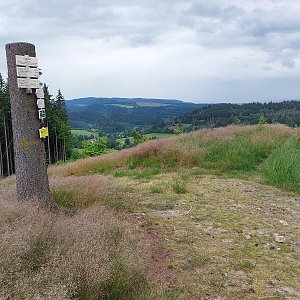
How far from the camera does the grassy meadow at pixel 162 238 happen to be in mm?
2795

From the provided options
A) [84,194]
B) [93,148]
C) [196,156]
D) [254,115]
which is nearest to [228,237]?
[84,194]

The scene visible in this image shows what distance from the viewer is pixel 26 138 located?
16.2 feet

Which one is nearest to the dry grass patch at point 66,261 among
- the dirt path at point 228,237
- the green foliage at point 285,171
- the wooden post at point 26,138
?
the dirt path at point 228,237

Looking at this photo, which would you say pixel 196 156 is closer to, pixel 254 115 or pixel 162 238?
pixel 162 238

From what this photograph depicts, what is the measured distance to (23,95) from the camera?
487 centimetres

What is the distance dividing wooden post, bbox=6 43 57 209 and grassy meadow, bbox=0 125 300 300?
0.41 metres

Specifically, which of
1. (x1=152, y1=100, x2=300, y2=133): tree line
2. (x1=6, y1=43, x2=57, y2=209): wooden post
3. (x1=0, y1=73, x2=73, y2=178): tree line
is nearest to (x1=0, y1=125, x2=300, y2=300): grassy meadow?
(x1=6, y1=43, x2=57, y2=209): wooden post

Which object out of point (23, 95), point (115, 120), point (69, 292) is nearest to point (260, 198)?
point (23, 95)

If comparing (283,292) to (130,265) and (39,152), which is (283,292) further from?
(39,152)

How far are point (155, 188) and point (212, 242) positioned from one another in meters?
3.21

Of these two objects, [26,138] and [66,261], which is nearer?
[66,261]

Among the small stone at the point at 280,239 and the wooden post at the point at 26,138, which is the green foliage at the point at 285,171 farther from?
the wooden post at the point at 26,138

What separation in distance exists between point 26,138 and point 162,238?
235 cm

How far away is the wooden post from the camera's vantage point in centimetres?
486
